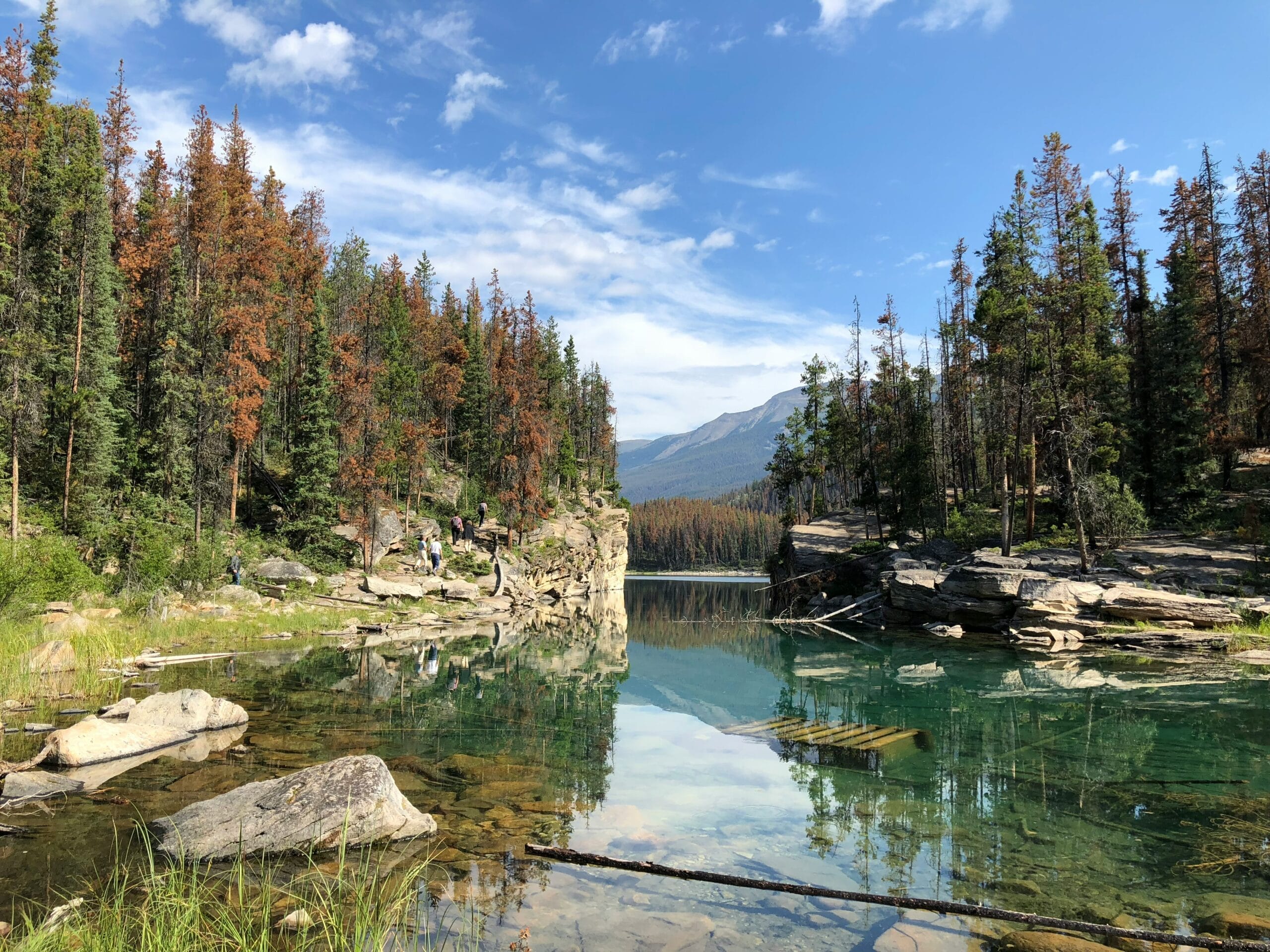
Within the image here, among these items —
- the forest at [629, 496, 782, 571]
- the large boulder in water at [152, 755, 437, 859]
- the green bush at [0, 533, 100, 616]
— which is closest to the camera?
the large boulder in water at [152, 755, 437, 859]

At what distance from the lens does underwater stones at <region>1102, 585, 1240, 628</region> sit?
2452cm

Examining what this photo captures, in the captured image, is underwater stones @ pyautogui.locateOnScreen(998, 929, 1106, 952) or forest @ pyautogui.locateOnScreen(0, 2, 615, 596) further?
forest @ pyautogui.locateOnScreen(0, 2, 615, 596)

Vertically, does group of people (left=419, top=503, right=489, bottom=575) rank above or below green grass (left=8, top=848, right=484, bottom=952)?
above

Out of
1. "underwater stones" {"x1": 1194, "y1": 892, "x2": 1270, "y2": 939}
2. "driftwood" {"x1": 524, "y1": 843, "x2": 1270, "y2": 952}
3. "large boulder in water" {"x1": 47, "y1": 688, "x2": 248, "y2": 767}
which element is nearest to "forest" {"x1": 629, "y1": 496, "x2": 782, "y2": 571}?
"large boulder in water" {"x1": 47, "y1": 688, "x2": 248, "y2": 767}

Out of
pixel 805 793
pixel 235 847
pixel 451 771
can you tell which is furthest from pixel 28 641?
pixel 805 793

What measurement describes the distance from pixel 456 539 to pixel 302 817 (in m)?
39.8

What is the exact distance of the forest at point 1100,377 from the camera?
3322 cm

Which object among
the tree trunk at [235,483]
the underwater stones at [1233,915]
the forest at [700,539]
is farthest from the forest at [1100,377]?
the forest at [700,539]

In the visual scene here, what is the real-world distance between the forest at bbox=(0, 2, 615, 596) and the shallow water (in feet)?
44.3

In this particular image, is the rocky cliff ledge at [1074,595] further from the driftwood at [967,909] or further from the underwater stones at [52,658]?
the underwater stones at [52,658]

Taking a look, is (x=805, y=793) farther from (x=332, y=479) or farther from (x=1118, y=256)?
(x=1118, y=256)

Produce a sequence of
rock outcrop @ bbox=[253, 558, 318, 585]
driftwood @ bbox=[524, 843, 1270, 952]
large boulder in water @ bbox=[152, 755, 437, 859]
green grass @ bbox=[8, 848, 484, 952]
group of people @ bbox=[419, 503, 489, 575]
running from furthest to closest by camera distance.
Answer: group of people @ bbox=[419, 503, 489, 575], rock outcrop @ bbox=[253, 558, 318, 585], large boulder in water @ bbox=[152, 755, 437, 859], driftwood @ bbox=[524, 843, 1270, 952], green grass @ bbox=[8, 848, 484, 952]

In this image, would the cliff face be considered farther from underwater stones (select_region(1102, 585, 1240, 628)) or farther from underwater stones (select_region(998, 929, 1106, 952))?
underwater stones (select_region(998, 929, 1106, 952))

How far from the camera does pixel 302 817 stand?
7.29m
